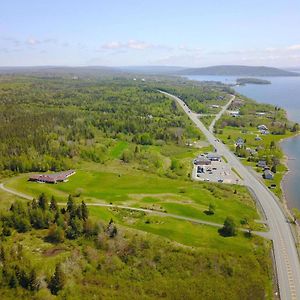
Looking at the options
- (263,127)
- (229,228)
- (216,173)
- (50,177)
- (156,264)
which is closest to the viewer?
(156,264)

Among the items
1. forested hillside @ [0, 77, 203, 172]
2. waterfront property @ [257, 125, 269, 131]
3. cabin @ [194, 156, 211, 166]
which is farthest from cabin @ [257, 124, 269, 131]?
cabin @ [194, 156, 211, 166]

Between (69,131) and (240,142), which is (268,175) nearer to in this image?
(240,142)

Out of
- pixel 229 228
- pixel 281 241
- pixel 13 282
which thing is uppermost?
pixel 229 228

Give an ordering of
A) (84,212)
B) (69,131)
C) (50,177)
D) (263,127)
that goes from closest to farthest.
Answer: (84,212) < (50,177) < (69,131) < (263,127)

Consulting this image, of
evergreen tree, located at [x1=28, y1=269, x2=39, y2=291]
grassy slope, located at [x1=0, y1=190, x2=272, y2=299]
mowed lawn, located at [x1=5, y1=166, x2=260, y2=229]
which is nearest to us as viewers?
evergreen tree, located at [x1=28, y1=269, x2=39, y2=291]

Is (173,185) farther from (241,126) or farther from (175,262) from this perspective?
(241,126)

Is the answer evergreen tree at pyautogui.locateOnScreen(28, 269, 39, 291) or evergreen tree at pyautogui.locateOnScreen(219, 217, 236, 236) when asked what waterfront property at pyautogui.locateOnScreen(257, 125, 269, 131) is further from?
evergreen tree at pyautogui.locateOnScreen(28, 269, 39, 291)

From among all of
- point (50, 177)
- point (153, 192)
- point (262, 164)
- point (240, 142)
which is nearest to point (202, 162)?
point (262, 164)

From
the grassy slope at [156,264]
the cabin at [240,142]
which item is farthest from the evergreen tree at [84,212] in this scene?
the cabin at [240,142]
